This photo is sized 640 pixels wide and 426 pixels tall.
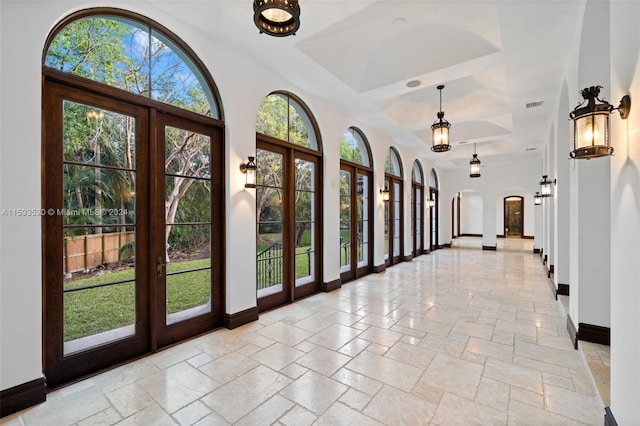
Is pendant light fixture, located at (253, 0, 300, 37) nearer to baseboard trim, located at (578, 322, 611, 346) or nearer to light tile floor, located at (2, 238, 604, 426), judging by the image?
light tile floor, located at (2, 238, 604, 426)

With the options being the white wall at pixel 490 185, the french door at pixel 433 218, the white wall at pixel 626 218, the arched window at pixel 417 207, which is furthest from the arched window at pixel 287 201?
the white wall at pixel 490 185

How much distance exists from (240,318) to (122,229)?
1.78m

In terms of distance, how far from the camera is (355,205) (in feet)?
21.7

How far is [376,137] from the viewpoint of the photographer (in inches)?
287

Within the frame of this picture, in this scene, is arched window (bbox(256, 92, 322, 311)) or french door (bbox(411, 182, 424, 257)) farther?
french door (bbox(411, 182, 424, 257))

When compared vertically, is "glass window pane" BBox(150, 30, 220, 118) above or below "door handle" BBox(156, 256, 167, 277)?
above

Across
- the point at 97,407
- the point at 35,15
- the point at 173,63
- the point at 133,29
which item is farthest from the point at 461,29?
the point at 97,407

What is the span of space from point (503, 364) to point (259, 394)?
2333 millimetres

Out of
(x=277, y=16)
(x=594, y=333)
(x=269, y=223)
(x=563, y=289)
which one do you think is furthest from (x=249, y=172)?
(x=563, y=289)

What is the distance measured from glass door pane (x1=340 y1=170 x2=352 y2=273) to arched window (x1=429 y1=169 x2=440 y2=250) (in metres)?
6.20

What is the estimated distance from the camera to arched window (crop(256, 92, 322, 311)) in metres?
4.50

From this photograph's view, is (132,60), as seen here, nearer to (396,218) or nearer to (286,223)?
(286,223)

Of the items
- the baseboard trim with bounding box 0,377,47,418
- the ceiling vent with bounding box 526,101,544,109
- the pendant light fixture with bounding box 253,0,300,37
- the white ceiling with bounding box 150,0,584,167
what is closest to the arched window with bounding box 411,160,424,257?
the white ceiling with bounding box 150,0,584,167

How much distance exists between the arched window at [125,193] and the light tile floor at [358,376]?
42 cm
